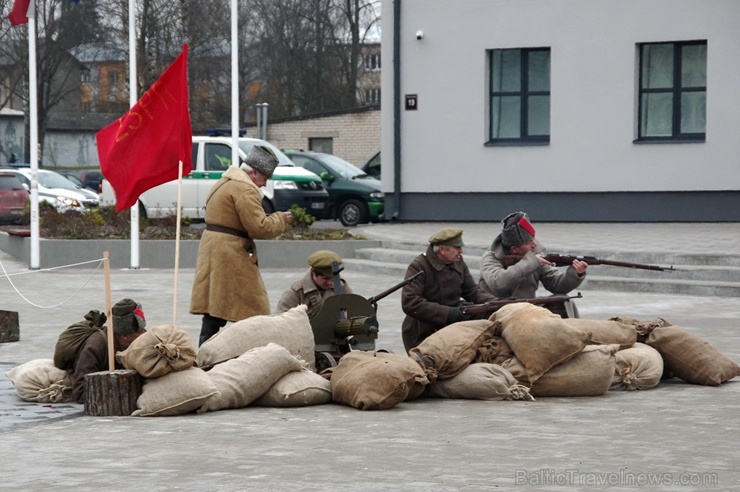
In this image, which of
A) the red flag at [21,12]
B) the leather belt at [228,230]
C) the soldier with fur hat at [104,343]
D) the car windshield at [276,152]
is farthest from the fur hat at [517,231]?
the car windshield at [276,152]

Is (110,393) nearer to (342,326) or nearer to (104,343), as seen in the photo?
(104,343)

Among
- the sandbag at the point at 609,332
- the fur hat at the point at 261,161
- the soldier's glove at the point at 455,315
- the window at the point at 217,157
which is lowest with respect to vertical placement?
the sandbag at the point at 609,332

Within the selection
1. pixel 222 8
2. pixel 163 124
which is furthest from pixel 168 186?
pixel 222 8

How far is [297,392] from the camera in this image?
29.7 ft

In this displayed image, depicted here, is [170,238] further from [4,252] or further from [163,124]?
[163,124]

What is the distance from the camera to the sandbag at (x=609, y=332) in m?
9.87

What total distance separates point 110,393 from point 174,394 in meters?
0.43

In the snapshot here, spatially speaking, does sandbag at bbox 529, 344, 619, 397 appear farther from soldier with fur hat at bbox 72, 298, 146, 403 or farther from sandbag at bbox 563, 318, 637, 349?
soldier with fur hat at bbox 72, 298, 146, 403

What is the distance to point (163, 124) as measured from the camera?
10.9 m

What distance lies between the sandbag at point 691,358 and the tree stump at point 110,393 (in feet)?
13.0

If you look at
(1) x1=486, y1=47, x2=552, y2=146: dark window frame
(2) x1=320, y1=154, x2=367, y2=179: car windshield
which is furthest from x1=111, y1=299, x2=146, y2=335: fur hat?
(2) x1=320, y1=154, x2=367, y2=179: car windshield

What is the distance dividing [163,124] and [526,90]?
1479 centimetres

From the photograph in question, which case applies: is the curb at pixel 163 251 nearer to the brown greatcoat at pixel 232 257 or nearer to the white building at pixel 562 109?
the white building at pixel 562 109

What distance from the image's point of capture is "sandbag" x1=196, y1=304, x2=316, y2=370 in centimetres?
936
